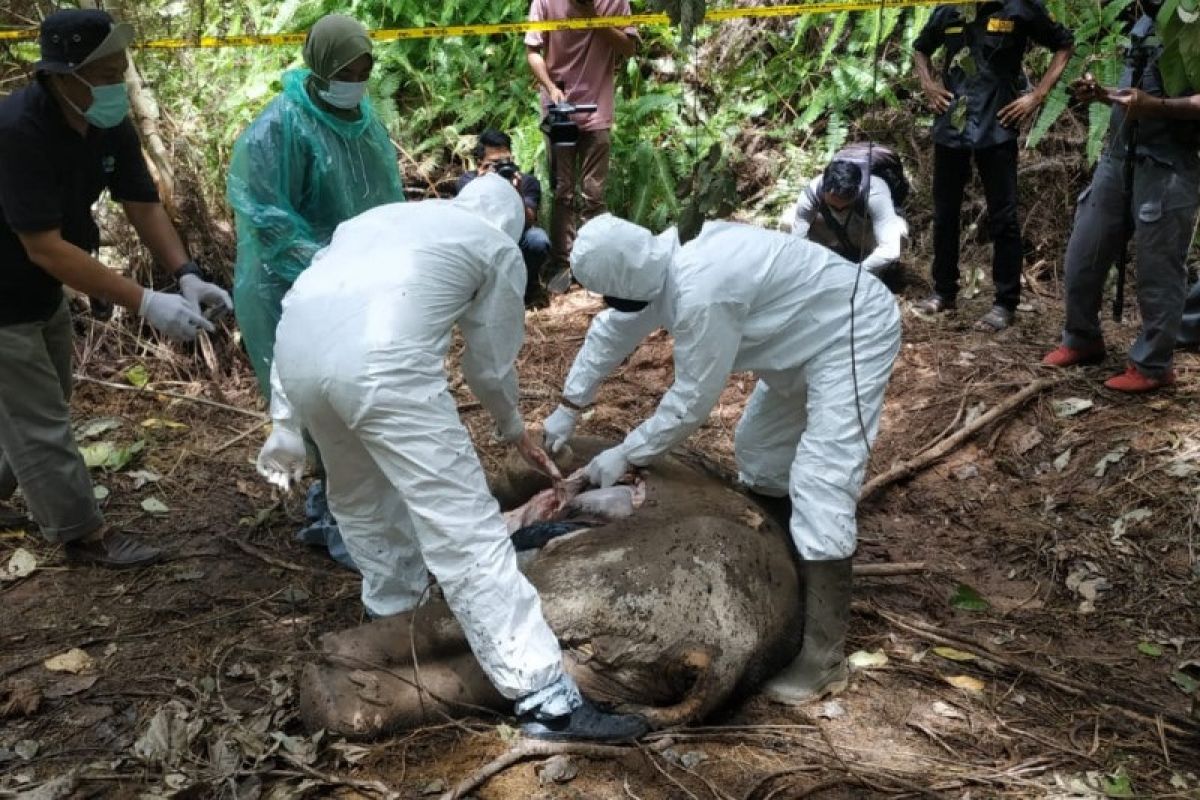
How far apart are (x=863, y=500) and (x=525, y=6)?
574 centimetres

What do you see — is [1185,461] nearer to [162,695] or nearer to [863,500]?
[863,500]

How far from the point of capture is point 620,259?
3.61m

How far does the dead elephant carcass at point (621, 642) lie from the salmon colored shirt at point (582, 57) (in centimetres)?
407

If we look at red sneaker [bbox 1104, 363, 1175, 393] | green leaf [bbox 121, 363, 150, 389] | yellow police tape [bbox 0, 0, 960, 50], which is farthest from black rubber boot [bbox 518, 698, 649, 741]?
yellow police tape [bbox 0, 0, 960, 50]

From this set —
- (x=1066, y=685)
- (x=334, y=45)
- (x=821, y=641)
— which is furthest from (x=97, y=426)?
(x=1066, y=685)

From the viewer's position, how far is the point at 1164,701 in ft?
11.6

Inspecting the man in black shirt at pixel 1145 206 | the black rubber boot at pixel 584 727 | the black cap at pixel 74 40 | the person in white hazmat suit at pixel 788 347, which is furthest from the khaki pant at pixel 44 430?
the man in black shirt at pixel 1145 206

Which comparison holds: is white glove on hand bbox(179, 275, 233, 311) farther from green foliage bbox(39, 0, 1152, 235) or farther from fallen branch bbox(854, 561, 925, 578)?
green foliage bbox(39, 0, 1152, 235)

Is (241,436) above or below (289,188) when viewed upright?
below

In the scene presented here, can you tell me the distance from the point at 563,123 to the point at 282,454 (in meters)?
3.81

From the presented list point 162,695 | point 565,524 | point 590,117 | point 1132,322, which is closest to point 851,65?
point 590,117

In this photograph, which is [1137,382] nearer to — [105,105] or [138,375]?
[105,105]

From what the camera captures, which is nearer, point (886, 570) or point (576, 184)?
point (886, 570)

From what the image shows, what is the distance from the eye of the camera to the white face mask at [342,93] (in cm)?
391
